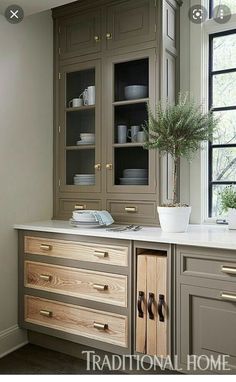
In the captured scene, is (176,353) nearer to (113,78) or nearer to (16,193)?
(16,193)

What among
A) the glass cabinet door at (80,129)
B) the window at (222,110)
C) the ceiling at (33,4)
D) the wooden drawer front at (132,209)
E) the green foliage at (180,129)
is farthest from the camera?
the glass cabinet door at (80,129)

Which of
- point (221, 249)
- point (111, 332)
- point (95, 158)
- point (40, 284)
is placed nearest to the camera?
point (221, 249)

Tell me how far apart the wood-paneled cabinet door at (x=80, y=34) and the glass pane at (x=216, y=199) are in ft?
4.59

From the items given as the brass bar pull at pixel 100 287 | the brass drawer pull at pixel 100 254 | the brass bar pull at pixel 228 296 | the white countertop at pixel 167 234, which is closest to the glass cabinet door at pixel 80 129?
the white countertop at pixel 167 234

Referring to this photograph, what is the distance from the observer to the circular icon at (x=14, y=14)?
8.11ft

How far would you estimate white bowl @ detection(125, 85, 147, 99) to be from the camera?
2623 millimetres

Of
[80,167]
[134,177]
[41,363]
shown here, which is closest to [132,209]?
[134,177]

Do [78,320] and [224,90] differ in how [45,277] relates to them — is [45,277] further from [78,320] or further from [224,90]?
[224,90]

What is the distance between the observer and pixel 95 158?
2.82m

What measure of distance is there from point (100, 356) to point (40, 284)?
0.66 metres

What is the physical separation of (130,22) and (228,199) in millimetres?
1478

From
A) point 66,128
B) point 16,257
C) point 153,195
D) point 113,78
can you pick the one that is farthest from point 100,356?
point 113,78

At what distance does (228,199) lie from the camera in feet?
8.02

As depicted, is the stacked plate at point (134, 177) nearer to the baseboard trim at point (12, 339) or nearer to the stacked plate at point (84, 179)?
the stacked plate at point (84, 179)
